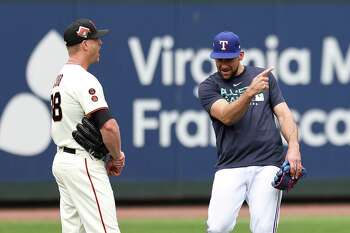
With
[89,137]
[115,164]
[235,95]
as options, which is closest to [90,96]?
[89,137]

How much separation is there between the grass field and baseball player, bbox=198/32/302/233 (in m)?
3.11

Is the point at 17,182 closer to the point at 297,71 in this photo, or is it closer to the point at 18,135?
the point at 18,135

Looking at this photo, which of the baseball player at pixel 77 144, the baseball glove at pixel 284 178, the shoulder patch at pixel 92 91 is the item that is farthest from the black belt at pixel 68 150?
the baseball glove at pixel 284 178

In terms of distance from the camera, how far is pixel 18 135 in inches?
532

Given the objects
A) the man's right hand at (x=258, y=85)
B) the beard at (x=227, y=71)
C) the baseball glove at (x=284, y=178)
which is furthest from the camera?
the beard at (x=227, y=71)

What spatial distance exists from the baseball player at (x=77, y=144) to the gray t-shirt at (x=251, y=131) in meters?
1.19

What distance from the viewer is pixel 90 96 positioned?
7.12 meters

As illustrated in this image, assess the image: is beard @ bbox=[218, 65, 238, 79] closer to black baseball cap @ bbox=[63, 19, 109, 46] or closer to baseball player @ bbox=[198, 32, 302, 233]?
baseball player @ bbox=[198, 32, 302, 233]

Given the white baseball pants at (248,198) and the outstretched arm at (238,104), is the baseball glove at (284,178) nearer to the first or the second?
the white baseball pants at (248,198)

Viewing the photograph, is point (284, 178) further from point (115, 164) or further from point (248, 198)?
point (115, 164)

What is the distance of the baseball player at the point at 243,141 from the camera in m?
8.02

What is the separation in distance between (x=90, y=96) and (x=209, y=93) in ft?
4.78

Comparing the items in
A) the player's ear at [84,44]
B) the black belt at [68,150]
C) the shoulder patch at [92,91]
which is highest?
the player's ear at [84,44]

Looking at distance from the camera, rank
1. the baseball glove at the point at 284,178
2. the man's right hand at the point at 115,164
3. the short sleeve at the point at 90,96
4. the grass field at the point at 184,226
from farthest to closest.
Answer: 1. the grass field at the point at 184,226
2. the baseball glove at the point at 284,178
3. the man's right hand at the point at 115,164
4. the short sleeve at the point at 90,96
